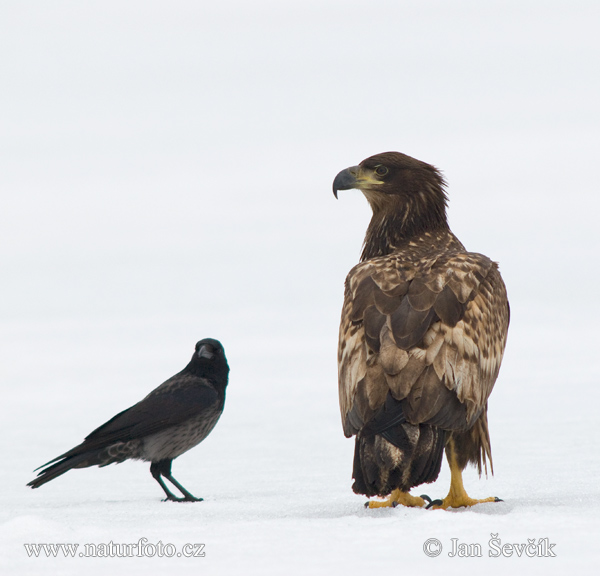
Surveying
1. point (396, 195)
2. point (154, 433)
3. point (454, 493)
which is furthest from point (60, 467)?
point (396, 195)

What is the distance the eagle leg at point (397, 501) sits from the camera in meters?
6.39

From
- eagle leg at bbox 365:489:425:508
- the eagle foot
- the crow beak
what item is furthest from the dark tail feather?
the eagle foot

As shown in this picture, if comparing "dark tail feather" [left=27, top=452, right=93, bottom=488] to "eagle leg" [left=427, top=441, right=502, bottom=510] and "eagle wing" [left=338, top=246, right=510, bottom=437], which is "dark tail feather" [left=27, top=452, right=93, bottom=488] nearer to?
"eagle wing" [left=338, top=246, right=510, bottom=437]

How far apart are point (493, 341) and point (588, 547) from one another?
2.40m

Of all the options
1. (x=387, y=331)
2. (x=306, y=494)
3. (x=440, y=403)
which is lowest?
(x=306, y=494)

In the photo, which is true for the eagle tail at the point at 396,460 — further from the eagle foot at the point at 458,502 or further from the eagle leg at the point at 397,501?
the eagle foot at the point at 458,502

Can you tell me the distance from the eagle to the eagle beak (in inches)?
41.4

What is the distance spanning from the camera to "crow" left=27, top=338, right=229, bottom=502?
7.86 meters

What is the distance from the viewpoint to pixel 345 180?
27.5 feet

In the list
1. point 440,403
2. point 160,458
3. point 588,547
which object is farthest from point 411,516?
point 160,458

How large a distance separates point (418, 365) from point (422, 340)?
0.20m

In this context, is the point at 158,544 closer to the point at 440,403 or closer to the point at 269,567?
the point at 269,567

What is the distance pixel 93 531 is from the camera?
5.00 m

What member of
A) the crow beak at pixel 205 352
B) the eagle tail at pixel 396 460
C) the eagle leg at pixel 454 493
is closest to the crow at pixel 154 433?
the crow beak at pixel 205 352
